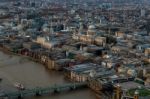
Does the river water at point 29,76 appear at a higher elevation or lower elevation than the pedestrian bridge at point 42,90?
lower

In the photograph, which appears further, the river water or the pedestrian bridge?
the river water

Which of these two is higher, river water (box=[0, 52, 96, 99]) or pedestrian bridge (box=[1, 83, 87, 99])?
pedestrian bridge (box=[1, 83, 87, 99])

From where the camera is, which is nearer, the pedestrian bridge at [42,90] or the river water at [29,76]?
the pedestrian bridge at [42,90]

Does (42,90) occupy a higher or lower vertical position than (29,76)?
higher

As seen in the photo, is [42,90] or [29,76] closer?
[42,90]
